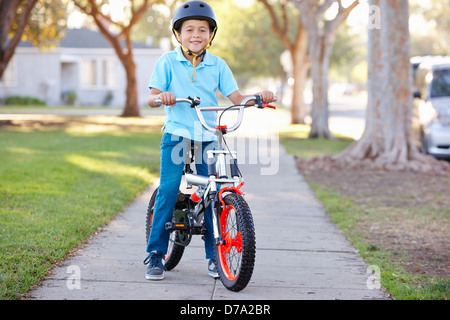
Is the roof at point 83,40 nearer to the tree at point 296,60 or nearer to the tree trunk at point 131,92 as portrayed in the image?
the tree trunk at point 131,92

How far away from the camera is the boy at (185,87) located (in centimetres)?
461

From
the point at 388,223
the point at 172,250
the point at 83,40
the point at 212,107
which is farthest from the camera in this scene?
the point at 83,40

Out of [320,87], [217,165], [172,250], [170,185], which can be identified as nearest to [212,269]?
[172,250]

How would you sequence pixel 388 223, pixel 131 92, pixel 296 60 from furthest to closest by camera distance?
1. pixel 131 92
2. pixel 296 60
3. pixel 388 223

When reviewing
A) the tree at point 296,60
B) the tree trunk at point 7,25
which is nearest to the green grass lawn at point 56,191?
the tree trunk at point 7,25

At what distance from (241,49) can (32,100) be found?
55.6 feet

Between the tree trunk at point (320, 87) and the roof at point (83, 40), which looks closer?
the tree trunk at point (320, 87)

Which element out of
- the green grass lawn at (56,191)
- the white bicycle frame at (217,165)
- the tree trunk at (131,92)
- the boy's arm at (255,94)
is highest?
the tree trunk at (131,92)

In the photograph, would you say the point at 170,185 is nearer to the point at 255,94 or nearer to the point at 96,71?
the point at 255,94

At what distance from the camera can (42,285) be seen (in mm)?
4617

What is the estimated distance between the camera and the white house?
40.2 meters

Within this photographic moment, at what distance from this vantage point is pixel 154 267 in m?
4.85

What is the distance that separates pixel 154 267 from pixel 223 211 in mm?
721

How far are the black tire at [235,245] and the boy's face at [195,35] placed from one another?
108 cm
